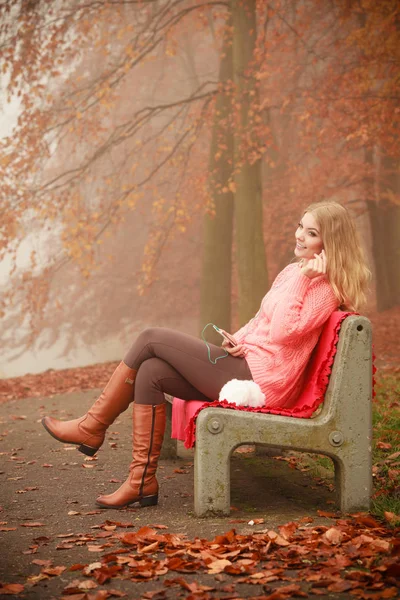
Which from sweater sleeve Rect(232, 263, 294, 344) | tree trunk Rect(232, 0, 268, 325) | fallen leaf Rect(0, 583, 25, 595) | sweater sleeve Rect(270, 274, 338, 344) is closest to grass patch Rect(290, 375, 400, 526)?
sweater sleeve Rect(270, 274, 338, 344)

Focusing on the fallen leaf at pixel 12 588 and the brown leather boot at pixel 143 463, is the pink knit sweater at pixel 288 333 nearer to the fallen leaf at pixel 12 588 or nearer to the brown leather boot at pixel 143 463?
the brown leather boot at pixel 143 463

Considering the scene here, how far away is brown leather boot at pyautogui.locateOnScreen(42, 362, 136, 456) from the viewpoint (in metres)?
4.12

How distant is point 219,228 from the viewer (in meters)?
12.9

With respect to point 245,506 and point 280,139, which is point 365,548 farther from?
point 280,139

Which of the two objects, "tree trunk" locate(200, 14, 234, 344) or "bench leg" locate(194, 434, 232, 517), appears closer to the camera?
"bench leg" locate(194, 434, 232, 517)

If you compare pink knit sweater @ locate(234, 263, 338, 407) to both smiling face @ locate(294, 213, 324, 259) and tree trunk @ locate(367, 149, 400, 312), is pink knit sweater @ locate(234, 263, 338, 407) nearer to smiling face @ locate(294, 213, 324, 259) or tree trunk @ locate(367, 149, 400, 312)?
smiling face @ locate(294, 213, 324, 259)

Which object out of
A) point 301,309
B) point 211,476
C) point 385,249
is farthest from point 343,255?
point 385,249

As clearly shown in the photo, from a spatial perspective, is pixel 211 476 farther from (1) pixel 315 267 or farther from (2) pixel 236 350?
(1) pixel 315 267

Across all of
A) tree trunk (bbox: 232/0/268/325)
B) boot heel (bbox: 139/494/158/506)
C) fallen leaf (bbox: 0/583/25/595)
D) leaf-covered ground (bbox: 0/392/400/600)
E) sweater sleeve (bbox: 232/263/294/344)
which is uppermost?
tree trunk (bbox: 232/0/268/325)

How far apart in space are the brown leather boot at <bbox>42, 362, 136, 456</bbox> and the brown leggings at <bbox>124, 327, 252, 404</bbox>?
0.33 ft

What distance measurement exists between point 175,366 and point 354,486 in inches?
44.6

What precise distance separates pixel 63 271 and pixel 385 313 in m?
9.64

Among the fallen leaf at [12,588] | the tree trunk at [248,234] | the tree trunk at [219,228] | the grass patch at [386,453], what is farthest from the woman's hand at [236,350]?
the tree trunk at [219,228]

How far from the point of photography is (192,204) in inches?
682
